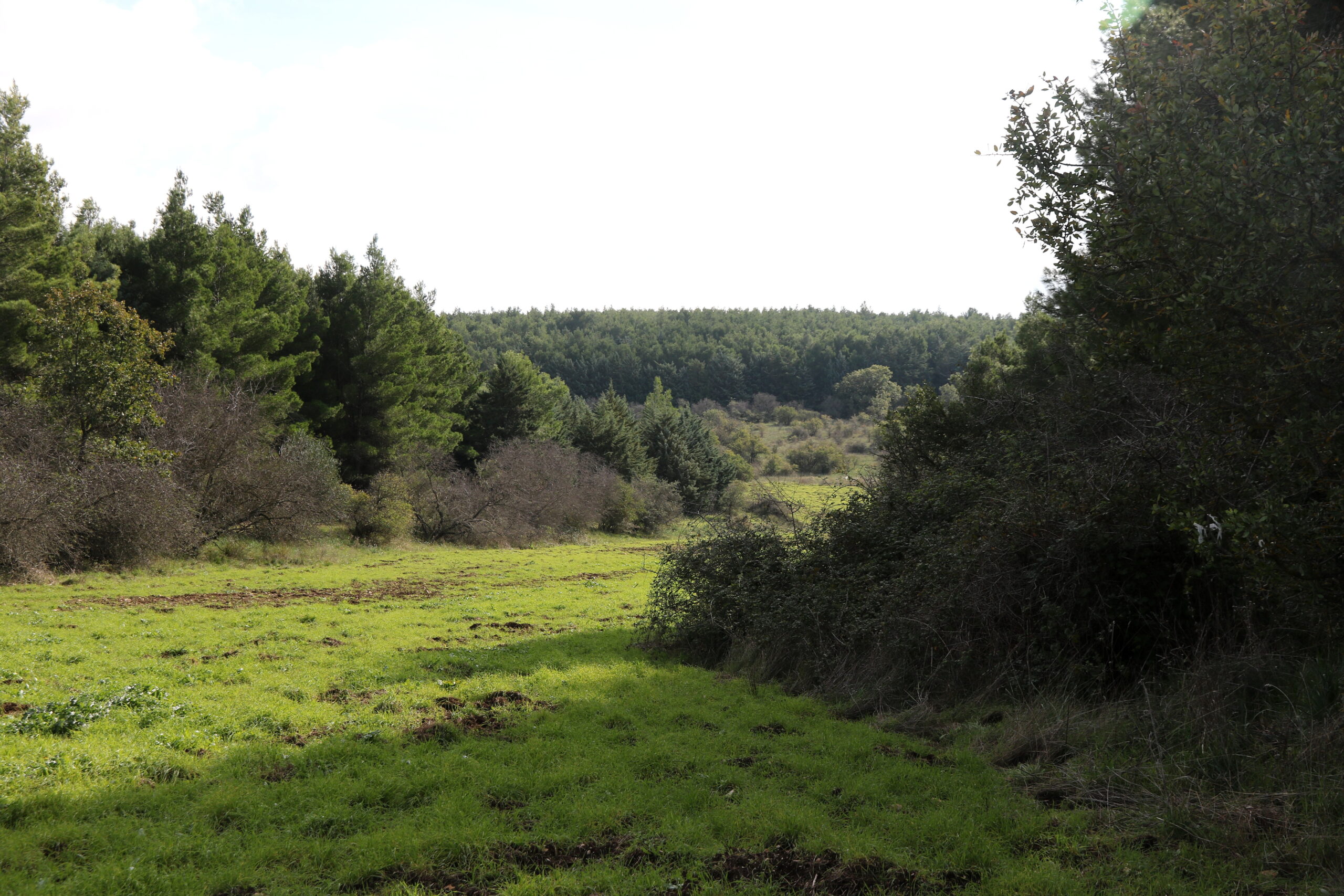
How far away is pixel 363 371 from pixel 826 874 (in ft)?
136

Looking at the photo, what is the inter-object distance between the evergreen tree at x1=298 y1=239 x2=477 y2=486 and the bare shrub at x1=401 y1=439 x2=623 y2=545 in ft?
7.21

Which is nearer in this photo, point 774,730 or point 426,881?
point 426,881

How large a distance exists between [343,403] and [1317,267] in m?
42.3

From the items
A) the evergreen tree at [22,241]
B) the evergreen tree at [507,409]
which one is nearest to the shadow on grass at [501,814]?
the evergreen tree at [22,241]

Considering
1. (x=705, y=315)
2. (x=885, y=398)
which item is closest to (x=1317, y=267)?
(x=885, y=398)

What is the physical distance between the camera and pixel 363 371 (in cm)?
4191

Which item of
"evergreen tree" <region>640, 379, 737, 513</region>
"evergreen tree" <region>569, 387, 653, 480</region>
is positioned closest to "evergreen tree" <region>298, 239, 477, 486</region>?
"evergreen tree" <region>569, 387, 653, 480</region>

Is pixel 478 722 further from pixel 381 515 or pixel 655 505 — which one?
pixel 655 505

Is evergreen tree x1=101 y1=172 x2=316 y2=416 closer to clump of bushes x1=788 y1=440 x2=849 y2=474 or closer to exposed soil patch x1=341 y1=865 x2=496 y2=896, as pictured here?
exposed soil patch x1=341 y1=865 x2=496 y2=896

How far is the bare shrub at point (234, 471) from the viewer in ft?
81.8

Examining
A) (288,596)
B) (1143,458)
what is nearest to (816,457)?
(288,596)

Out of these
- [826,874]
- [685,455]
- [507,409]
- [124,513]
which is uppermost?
[507,409]

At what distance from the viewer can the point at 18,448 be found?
1944 cm

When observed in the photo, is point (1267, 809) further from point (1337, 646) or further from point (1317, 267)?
point (1317, 267)
